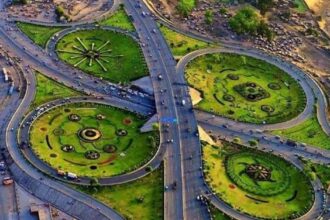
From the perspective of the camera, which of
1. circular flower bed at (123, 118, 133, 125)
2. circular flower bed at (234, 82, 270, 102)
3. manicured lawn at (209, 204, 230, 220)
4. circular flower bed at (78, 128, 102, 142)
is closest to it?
manicured lawn at (209, 204, 230, 220)

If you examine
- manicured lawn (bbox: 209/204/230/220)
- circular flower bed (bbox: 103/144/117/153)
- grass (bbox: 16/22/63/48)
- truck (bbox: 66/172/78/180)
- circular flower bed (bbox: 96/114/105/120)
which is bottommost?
manicured lawn (bbox: 209/204/230/220)

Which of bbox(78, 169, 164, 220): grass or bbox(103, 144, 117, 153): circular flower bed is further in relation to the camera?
bbox(103, 144, 117, 153): circular flower bed

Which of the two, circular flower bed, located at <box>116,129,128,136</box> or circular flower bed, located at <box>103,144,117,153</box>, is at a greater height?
circular flower bed, located at <box>116,129,128,136</box>

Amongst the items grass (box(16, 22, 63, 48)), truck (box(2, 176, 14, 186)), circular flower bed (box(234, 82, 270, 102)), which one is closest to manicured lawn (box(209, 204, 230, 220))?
truck (box(2, 176, 14, 186))

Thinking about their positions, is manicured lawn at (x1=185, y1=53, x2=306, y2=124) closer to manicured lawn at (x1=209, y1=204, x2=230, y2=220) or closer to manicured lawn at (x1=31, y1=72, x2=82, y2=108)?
manicured lawn at (x1=31, y1=72, x2=82, y2=108)

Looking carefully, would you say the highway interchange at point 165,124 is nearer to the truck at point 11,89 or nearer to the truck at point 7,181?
the truck at point 7,181

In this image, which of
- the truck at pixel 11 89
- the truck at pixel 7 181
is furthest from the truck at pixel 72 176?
the truck at pixel 11 89

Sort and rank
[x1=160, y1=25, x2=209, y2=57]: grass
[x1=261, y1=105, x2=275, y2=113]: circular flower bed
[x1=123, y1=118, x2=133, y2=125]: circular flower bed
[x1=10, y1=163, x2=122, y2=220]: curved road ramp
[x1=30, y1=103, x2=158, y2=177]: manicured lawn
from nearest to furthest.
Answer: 1. [x1=10, y1=163, x2=122, y2=220]: curved road ramp
2. [x1=30, y1=103, x2=158, y2=177]: manicured lawn
3. [x1=123, y1=118, x2=133, y2=125]: circular flower bed
4. [x1=261, y1=105, x2=275, y2=113]: circular flower bed
5. [x1=160, y1=25, x2=209, y2=57]: grass

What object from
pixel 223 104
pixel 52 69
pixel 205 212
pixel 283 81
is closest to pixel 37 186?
pixel 205 212
